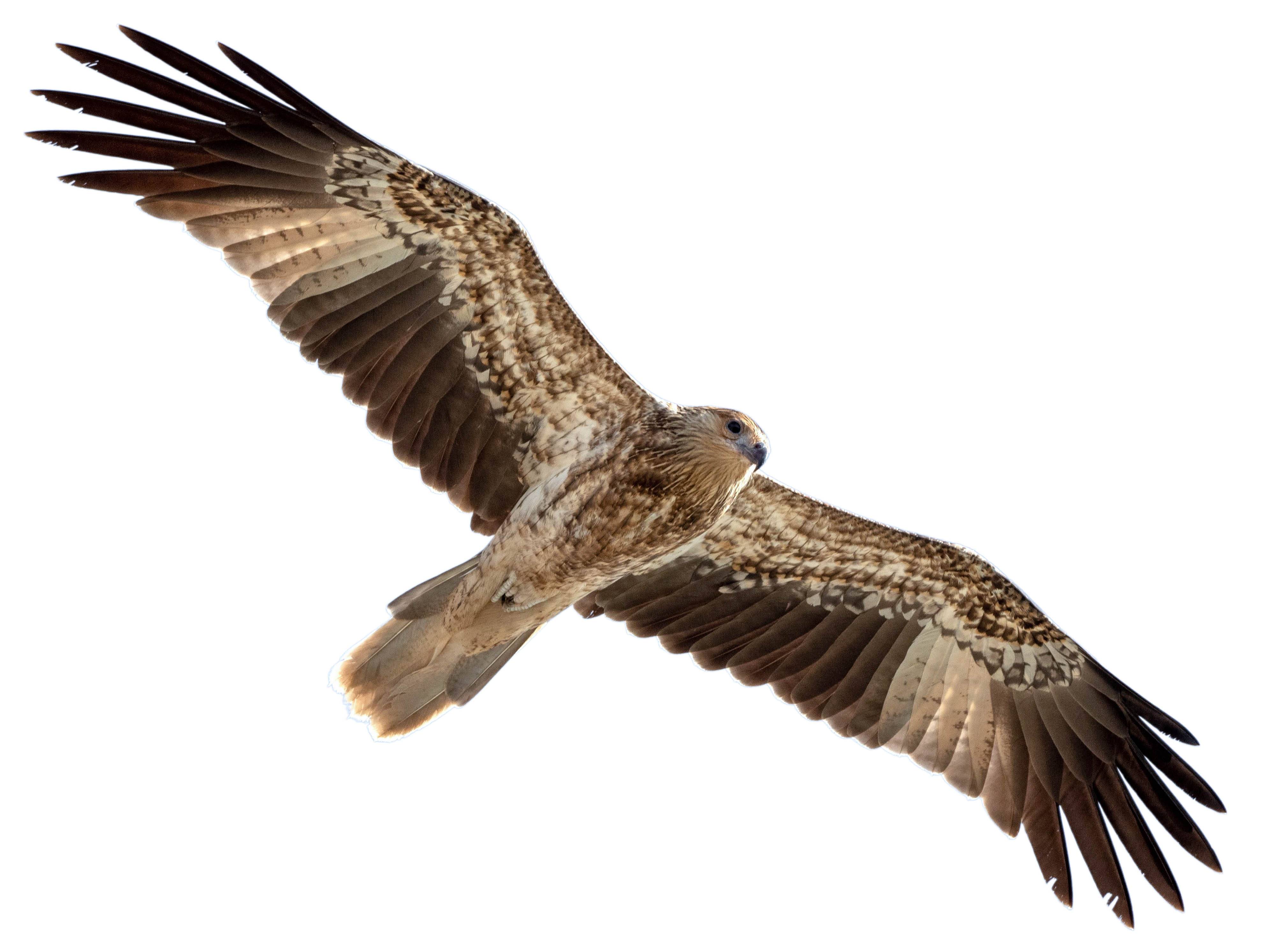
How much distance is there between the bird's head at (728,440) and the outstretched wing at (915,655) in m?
0.99

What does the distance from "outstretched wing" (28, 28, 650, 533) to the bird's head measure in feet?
1.75

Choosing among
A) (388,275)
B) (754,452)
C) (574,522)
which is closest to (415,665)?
(574,522)

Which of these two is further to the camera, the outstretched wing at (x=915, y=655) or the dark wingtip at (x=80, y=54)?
the outstretched wing at (x=915, y=655)

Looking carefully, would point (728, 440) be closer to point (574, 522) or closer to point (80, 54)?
point (574, 522)

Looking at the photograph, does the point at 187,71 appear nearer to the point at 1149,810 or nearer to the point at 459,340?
the point at 459,340

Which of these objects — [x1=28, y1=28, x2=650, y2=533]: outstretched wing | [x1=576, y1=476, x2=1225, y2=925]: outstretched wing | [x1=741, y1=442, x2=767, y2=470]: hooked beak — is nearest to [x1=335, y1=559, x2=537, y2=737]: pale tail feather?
[x1=28, y1=28, x2=650, y2=533]: outstretched wing

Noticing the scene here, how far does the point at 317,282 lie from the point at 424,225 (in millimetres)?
718

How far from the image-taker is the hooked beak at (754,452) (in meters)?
8.71

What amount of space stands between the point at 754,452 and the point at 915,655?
255cm

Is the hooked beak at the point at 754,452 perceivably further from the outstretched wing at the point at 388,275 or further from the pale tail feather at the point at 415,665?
the pale tail feather at the point at 415,665

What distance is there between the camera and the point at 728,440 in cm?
874

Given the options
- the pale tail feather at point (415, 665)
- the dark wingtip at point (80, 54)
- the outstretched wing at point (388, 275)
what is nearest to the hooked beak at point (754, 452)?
the outstretched wing at point (388, 275)

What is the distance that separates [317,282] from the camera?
8.84 m

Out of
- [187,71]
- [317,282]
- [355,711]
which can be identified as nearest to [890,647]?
[355,711]
